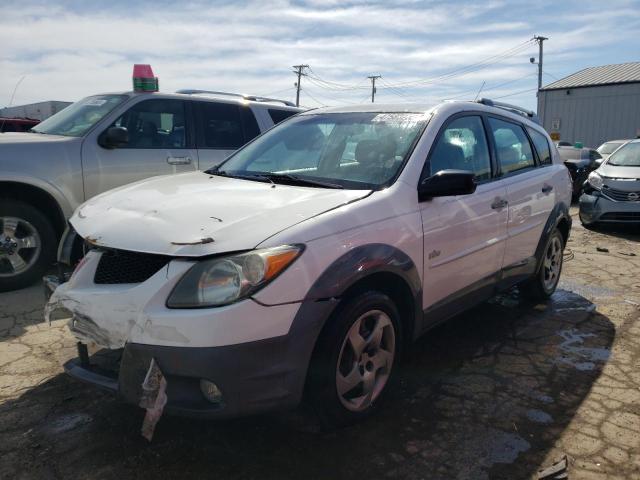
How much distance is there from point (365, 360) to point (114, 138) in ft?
11.8

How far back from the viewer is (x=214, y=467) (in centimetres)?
240

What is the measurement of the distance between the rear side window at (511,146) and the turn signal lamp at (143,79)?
3.63 metres

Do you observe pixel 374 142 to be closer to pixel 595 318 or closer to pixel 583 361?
pixel 583 361

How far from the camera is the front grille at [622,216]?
8.09 meters

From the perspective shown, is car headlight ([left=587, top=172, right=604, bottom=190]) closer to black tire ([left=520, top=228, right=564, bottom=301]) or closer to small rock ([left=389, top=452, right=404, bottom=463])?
black tire ([left=520, top=228, right=564, bottom=301])

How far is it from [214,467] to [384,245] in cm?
131

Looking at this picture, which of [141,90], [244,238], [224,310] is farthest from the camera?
[141,90]

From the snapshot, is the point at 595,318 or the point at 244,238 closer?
the point at 244,238

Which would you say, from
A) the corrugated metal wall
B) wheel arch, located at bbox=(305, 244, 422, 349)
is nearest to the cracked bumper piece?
wheel arch, located at bbox=(305, 244, 422, 349)

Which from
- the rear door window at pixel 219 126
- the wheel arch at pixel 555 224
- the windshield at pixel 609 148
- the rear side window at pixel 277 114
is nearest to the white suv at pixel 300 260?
the wheel arch at pixel 555 224

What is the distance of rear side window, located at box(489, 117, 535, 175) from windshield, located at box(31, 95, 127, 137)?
374 centimetres

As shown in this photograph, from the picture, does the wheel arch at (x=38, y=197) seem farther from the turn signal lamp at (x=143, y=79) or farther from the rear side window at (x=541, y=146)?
the rear side window at (x=541, y=146)

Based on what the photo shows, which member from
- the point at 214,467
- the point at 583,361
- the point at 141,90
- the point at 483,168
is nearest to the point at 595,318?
the point at 583,361

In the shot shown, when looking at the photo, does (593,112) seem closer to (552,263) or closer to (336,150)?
(552,263)
